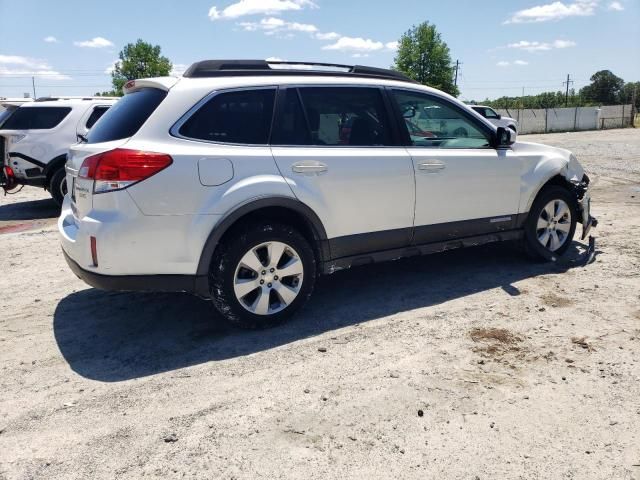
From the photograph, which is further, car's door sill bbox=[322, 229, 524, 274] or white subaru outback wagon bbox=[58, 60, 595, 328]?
car's door sill bbox=[322, 229, 524, 274]

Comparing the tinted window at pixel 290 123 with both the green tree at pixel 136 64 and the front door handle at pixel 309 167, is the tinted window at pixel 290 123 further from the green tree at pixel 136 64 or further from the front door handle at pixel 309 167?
the green tree at pixel 136 64

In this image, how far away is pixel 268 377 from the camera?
3434 millimetres

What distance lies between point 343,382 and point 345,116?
2167mm

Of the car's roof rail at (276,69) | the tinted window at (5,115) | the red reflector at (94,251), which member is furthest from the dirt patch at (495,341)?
the tinted window at (5,115)

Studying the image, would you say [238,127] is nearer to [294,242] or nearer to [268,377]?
[294,242]

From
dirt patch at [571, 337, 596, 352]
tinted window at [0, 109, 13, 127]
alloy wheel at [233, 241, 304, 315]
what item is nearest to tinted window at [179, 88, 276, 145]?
alloy wheel at [233, 241, 304, 315]

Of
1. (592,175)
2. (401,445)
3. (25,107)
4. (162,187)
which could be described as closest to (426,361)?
(401,445)

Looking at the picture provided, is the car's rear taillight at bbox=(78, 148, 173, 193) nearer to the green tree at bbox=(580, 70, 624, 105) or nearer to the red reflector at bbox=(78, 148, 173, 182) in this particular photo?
the red reflector at bbox=(78, 148, 173, 182)

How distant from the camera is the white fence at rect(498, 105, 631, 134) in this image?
1593 inches

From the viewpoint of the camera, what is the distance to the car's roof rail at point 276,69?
160 inches

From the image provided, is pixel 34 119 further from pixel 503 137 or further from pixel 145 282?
pixel 503 137

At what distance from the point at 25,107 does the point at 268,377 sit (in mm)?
8286

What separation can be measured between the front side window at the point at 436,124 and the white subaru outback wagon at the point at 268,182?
0.01 meters

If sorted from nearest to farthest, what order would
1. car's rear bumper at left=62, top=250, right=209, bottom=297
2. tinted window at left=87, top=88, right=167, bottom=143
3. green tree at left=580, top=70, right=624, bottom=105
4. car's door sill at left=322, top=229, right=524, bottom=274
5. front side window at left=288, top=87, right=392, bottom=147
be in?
car's rear bumper at left=62, top=250, right=209, bottom=297 → tinted window at left=87, top=88, right=167, bottom=143 → front side window at left=288, top=87, right=392, bottom=147 → car's door sill at left=322, top=229, right=524, bottom=274 → green tree at left=580, top=70, right=624, bottom=105
